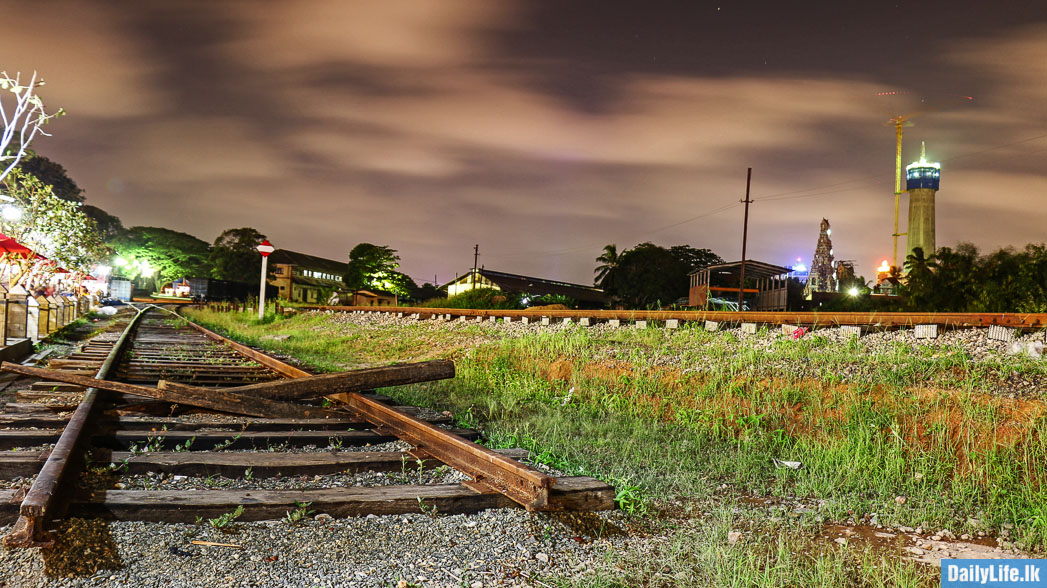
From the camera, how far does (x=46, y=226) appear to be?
2222cm

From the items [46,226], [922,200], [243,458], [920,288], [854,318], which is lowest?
[243,458]

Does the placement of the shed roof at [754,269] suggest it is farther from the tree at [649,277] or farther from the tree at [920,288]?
the tree at [649,277]

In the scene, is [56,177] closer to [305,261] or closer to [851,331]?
[305,261]

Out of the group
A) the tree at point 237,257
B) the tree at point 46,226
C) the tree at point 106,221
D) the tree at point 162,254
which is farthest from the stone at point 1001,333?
the tree at point 106,221

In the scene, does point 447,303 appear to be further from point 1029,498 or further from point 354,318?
point 1029,498

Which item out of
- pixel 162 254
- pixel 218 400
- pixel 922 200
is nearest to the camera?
pixel 218 400

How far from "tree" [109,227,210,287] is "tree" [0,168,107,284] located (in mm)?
51727

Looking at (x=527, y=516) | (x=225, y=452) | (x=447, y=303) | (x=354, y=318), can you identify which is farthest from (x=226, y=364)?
(x=447, y=303)

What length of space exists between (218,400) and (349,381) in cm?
101

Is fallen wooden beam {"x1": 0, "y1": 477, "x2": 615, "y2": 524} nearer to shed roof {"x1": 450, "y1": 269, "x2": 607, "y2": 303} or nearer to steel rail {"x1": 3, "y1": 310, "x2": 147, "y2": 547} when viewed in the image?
steel rail {"x1": 3, "y1": 310, "x2": 147, "y2": 547}

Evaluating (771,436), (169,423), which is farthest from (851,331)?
(169,423)

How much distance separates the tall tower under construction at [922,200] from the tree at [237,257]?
97.5 meters

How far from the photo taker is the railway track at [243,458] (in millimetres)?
2762

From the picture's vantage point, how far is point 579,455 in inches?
178
